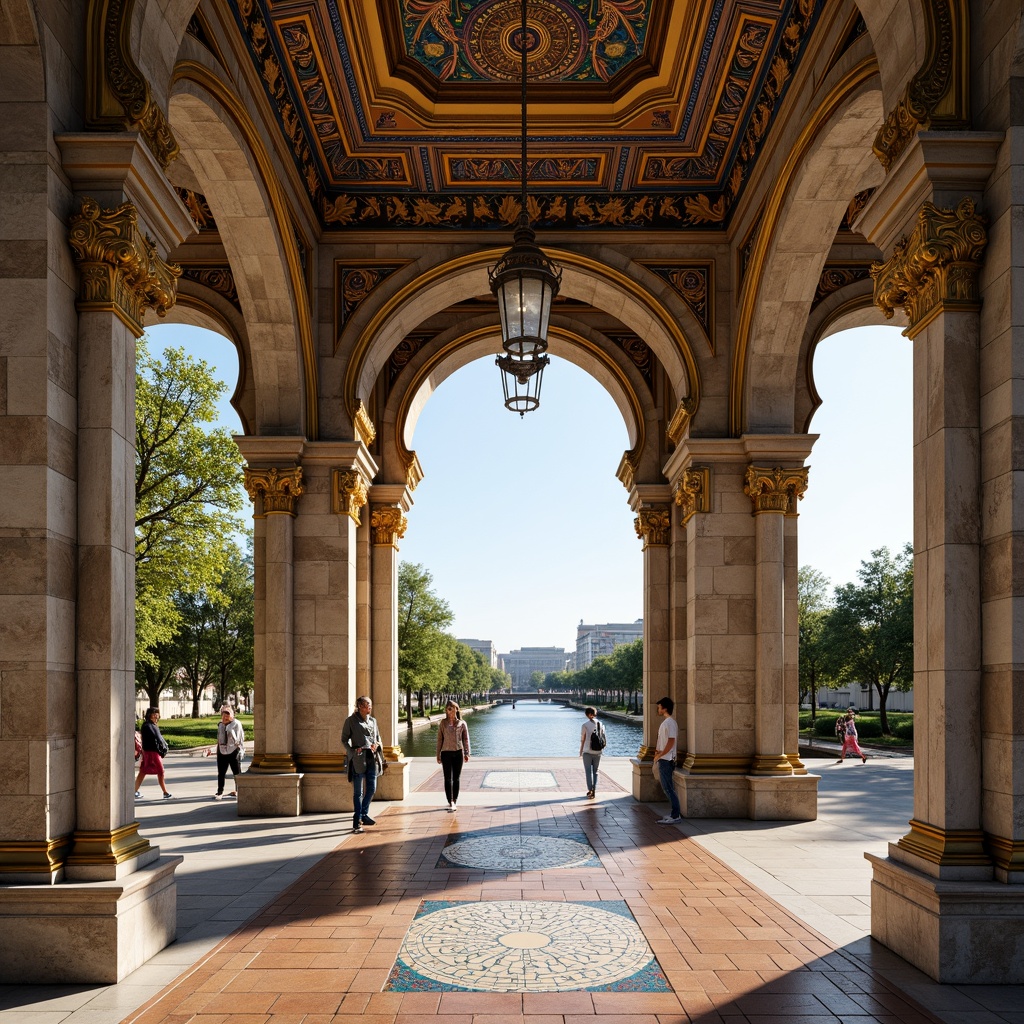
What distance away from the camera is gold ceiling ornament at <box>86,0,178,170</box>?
6.78 meters

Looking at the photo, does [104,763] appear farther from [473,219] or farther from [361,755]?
[473,219]

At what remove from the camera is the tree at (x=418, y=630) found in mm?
45750

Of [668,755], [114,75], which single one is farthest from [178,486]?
[114,75]

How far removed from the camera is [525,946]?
7.22 m

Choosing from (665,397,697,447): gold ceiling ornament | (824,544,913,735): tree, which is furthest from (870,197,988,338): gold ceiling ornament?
(824,544,913,735): tree

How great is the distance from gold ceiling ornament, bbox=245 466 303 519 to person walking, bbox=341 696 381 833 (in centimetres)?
314

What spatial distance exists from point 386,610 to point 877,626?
24847 millimetres

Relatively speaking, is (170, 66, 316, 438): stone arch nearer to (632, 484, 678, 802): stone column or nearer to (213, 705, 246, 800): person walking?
(213, 705, 246, 800): person walking

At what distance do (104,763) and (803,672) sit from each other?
1518 inches

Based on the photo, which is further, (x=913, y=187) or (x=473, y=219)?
(x=473, y=219)

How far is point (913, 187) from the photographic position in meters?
6.95

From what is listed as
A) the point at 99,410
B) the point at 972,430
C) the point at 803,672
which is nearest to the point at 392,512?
the point at 99,410

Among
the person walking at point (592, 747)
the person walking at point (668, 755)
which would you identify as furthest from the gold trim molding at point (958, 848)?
the person walking at point (592, 747)

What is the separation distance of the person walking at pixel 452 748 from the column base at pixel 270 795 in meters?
2.01
